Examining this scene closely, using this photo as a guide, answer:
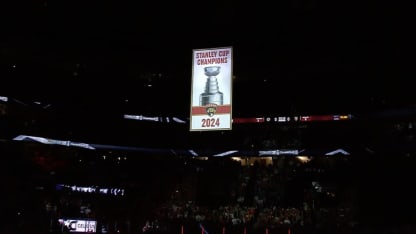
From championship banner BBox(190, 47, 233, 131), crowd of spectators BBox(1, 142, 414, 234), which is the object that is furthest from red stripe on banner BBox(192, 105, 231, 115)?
crowd of spectators BBox(1, 142, 414, 234)

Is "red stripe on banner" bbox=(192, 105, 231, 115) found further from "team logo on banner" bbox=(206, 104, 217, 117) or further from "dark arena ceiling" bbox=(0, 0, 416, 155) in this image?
"dark arena ceiling" bbox=(0, 0, 416, 155)

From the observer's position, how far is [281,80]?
16.5m

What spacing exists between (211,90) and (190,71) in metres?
6.73

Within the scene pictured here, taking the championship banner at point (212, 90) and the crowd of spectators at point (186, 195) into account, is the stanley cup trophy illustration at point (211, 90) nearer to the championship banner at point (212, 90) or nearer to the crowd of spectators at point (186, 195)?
the championship banner at point (212, 90)

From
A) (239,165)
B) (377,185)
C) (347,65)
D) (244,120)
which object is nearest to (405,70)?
(347,65)

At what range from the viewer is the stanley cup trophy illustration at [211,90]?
9380 mm

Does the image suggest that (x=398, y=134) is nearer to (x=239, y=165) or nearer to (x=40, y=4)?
(x=239, y=165)

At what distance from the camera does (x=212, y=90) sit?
9.45 meters

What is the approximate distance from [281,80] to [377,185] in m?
4.52

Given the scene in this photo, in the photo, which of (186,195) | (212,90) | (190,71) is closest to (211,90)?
(212,90)

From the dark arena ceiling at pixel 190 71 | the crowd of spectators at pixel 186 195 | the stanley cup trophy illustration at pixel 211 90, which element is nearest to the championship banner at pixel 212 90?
the stanley cup trophy illustration at pixel 211 90

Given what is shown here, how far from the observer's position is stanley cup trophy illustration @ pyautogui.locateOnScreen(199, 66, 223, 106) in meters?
9.38

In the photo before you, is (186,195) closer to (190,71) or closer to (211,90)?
(190,71)

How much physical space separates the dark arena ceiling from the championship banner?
1764 millimetres
